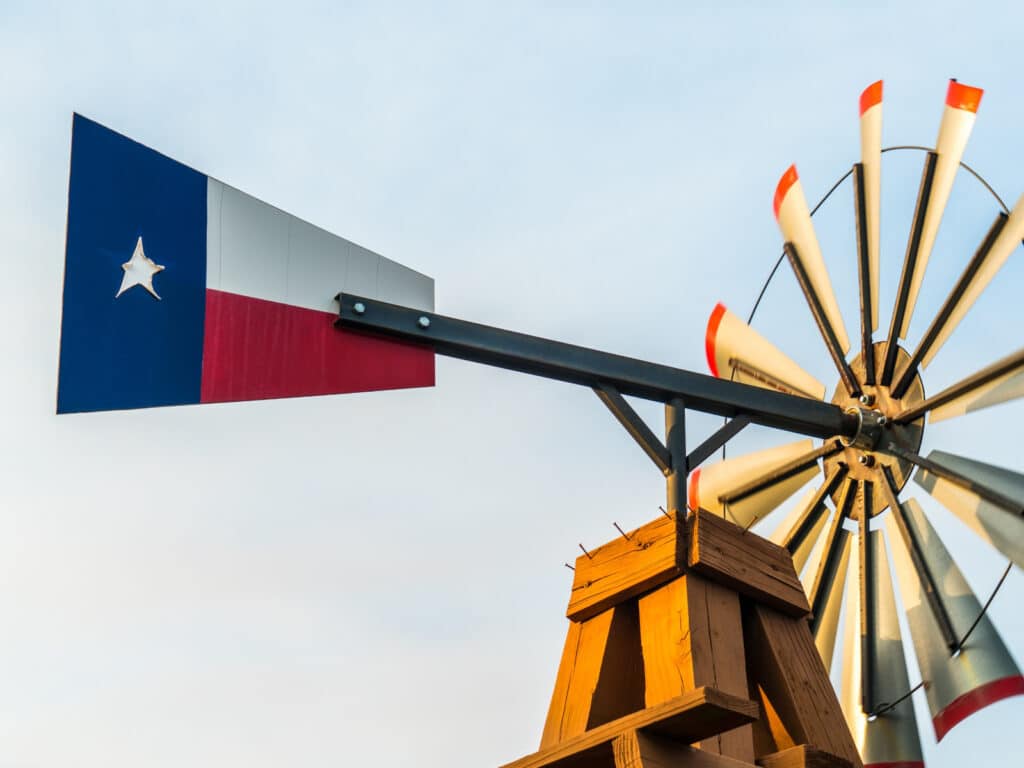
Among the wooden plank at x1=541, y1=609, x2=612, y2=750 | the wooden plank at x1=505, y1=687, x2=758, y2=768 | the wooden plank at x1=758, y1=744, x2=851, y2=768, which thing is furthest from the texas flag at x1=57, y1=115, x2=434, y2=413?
the wooden plank at x1=758, y1=744, x2=851, y2=768

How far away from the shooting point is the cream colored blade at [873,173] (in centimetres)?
636

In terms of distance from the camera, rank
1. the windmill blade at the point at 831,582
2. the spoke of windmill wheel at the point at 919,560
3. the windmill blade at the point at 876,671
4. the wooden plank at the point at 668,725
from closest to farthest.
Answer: the wooden plank at the point at 668,725 → the spoke of windmill wheel at the point at 919,560 → the windmill blade at the point at 876,671 → the windmill blade at the point at 831,582

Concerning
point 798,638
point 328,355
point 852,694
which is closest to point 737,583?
point 798,638

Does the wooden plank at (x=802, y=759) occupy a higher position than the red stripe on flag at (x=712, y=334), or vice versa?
the red stripe on flag at (x=712, y=334)

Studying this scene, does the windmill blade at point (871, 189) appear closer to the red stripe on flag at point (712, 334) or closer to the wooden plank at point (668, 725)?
the red stripe on flag at point (712, 334)

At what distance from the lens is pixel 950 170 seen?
6.21 m

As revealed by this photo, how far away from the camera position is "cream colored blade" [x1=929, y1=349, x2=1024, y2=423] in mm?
5621

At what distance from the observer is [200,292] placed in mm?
4547

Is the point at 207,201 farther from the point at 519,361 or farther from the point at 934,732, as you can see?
the point at 934,732

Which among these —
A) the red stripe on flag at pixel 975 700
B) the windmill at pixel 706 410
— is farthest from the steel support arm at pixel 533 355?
the red stripe on flag at pixel 975 700

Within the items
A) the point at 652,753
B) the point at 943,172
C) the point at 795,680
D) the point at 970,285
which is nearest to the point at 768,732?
the point at 795,680

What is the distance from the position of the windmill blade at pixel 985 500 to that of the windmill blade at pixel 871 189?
3.13 ft

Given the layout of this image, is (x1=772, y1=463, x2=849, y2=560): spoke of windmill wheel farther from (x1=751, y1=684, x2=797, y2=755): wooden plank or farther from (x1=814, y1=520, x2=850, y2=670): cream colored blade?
(x1=751, y1=684, x2=797, y2=755): wooden plank

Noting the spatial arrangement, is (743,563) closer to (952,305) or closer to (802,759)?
(802,759)
